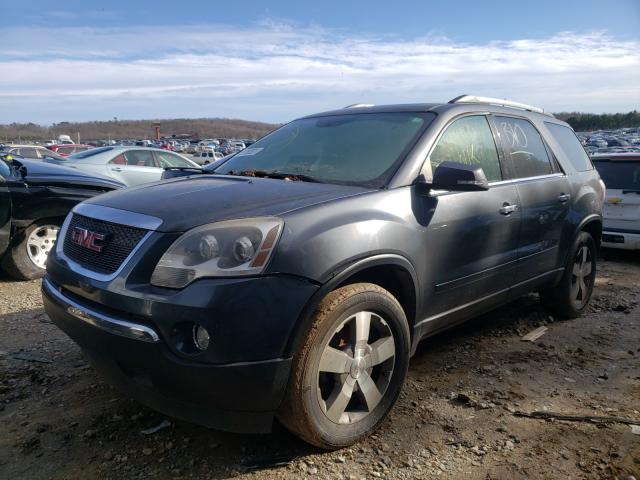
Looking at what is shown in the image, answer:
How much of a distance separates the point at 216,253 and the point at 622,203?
22.8 feet

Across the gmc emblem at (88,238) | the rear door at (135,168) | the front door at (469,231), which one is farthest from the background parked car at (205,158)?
the gmc emblem at (88,238)

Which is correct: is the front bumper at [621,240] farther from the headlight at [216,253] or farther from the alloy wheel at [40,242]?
the alloy wheel at [40,242]

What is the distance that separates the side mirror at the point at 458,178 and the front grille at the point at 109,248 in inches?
62.1

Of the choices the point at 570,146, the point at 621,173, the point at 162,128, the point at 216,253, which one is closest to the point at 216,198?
the point at 216,253

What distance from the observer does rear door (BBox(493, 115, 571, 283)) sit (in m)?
3.83

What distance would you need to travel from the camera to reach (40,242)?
562 centimetres

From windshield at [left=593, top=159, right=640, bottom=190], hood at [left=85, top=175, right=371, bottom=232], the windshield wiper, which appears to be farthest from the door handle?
windshield at [left=593, top=159, right=640, bottom=190]

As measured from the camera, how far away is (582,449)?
2.69 metres

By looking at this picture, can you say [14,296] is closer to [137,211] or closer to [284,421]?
[137,211]

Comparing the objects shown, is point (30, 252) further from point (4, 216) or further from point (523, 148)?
point (523, 148)

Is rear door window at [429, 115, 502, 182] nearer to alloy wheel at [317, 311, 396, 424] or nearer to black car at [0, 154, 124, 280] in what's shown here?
alloy wheel at [317, 311, 396, 424]

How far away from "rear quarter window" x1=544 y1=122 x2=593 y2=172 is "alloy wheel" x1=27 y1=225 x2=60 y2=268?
16.5 feet

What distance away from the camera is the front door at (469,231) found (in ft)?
10.0

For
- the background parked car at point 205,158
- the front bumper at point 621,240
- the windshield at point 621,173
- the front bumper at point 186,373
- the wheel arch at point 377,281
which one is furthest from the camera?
the background parked car at point 205,158
